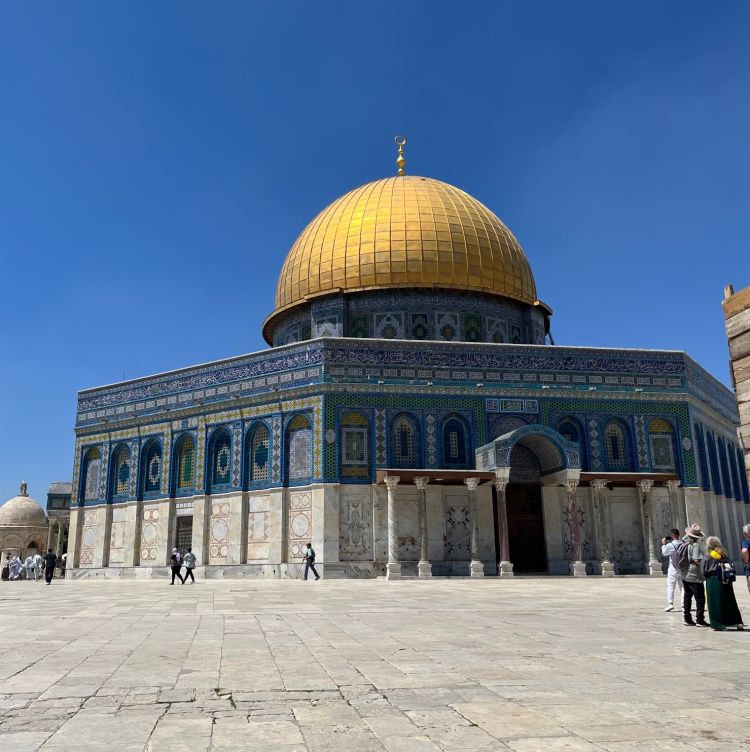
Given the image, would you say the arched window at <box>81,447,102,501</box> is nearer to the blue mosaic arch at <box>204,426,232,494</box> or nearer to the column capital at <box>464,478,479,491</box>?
the blue mosaic arch at <box>204,426,232,494</box>

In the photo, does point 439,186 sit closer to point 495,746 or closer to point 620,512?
point 620,512

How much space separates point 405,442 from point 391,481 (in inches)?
84.7

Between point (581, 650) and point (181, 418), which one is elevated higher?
point (181, 418)

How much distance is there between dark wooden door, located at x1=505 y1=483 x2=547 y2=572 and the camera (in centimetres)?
2525

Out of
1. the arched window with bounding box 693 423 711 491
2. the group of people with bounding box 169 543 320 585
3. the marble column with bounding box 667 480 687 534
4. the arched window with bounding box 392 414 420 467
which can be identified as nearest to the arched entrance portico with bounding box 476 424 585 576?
the arched window with bounding box 392 414 420 467

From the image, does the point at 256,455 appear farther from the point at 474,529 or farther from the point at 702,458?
the point at 702,458

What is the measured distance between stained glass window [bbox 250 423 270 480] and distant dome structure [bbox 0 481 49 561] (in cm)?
3635

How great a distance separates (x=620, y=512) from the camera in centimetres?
2569

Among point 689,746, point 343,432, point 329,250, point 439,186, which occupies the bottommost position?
point 689,746

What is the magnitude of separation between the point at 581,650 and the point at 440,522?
56.6 ft

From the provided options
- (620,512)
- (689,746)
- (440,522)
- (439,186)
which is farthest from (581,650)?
(439,186)

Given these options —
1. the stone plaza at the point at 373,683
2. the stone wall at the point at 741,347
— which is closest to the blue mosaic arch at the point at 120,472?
the stone plaza at the point at 373,683

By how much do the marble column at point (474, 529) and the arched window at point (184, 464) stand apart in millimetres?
9927

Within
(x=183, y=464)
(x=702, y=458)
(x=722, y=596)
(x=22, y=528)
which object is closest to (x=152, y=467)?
(x=183, y=464)
